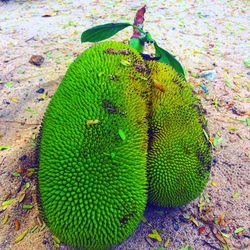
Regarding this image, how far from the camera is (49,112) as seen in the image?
1.30 m

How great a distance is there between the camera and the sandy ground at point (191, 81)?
141 centimetres

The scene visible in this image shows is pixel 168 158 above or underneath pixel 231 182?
above

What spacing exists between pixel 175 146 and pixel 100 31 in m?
0.83

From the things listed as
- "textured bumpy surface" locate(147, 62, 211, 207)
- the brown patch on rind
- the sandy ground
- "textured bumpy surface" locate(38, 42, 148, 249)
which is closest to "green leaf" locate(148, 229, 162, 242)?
the sandy ground

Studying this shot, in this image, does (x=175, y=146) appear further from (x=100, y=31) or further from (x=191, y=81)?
(x=191, y=81)

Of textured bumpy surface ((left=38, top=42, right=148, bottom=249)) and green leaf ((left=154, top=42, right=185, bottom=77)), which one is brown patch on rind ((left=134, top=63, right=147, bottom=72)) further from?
green leaf ((left=154, top=42, right=185, bottom=77))

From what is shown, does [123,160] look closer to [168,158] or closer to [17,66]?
[168,158]

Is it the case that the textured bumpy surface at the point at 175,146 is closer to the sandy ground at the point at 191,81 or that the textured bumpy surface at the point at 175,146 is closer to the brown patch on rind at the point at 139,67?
the brown patch on rind at the point at 139,67

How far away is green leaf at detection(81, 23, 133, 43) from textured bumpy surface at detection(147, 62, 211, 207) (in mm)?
423

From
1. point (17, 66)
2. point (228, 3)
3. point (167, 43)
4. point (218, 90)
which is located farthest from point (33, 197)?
point (228, 3)

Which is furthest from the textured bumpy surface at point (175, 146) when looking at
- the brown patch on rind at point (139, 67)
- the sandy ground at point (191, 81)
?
the sandy ground at point (191, 81)

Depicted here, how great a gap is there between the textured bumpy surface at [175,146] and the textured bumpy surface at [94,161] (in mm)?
74

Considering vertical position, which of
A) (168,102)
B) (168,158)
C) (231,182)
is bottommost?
(231,182)

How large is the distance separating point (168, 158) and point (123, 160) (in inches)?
8.8
